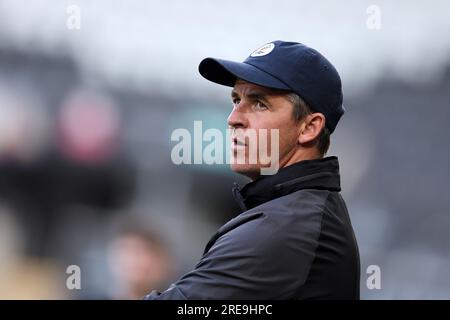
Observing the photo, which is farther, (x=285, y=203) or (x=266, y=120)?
(x=266, y=120)

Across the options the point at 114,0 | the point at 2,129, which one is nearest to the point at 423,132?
the point at 114,0

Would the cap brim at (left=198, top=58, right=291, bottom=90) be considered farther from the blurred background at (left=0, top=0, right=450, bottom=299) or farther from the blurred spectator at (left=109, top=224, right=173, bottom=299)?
the blurred background at (left=0, top=0, right=450, bottom=299)

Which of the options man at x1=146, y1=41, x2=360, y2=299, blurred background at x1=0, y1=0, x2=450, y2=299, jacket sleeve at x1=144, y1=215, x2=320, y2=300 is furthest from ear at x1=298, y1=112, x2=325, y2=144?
blurred background at x1=0, y1=0, x2=450, y2=299

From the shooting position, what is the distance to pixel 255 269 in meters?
1.01

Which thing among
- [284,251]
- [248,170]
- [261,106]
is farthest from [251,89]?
[284,251]

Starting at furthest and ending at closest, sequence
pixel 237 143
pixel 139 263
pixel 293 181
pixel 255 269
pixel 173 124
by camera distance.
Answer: pixel 173 124
pixel 139 263
pixel 237 143
pixel 293 181
pixel 255 269

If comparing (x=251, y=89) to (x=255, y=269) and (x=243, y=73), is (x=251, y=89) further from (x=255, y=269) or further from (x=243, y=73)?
(x=255, y=269)

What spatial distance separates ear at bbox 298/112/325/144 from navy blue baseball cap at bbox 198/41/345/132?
1 cm

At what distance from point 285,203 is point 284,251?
0.31 ft

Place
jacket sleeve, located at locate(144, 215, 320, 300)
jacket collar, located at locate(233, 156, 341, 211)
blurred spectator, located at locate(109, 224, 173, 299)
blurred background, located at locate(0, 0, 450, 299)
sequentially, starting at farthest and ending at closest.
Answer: blurred background, located at locate(0, 0, 450, 299)
blurred spectator, located at locate(109, 224, 173, 299)
jacket collar, located at locate(233, 156, 341, 211)
jacket sleeve, located at locate(144, 215, 320, 300)

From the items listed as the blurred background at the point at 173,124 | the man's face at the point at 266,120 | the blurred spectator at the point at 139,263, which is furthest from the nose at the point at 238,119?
the blurred background at the point at 173,124

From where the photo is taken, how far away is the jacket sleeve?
100 centimetres

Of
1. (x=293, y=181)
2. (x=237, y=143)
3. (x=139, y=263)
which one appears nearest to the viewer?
(x=293, y=181)
